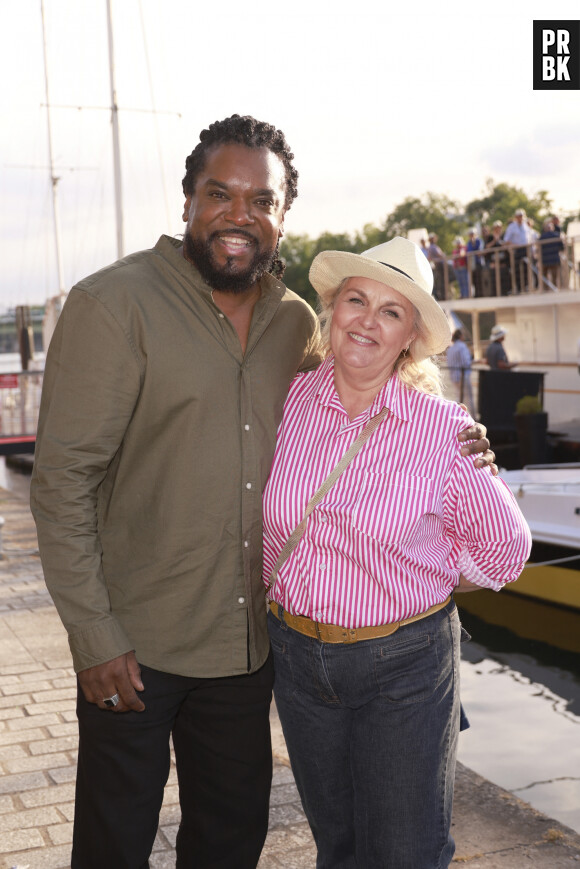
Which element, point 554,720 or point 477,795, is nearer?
point 477,795

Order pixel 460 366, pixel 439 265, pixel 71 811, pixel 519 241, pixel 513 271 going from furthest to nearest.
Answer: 1. pixel 439 265
2. pixel 519 241
3. pixel 513 271
4. pixel 460 366
5. pixel 71 811

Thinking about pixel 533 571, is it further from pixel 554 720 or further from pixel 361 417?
pixel 361 417

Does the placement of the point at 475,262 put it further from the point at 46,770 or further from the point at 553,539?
the point at 46,770

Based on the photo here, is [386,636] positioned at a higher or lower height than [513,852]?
higher

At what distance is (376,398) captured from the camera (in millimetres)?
2783

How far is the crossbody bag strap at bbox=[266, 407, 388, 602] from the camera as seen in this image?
265cm

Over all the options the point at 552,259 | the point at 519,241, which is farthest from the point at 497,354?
the point at 519,241

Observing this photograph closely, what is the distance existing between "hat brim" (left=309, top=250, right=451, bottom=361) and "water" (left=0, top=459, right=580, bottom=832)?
371 cm

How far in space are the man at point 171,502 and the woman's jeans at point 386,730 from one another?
17 cm

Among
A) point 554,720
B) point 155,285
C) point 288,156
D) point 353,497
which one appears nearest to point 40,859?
point 353,497

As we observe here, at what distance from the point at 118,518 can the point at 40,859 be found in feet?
5.25

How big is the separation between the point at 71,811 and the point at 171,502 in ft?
6.43

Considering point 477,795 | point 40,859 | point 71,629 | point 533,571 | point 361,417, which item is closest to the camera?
point 71,629

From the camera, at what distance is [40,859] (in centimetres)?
353
